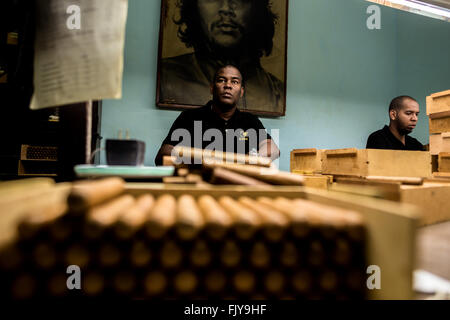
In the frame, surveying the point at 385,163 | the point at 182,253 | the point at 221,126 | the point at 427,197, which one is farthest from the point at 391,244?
the point at 221,126

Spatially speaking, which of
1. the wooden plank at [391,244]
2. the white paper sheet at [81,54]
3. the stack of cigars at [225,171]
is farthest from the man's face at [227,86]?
the wooden plank at [391,244]

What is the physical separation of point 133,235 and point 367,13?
13.9 feet

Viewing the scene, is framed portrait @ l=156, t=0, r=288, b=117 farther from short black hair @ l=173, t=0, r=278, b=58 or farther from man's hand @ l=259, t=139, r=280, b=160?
man's hand @ l=259, t=139, r=280, b=160

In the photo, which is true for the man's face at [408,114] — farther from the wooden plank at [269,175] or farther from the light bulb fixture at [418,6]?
the wooden plank at [269,175]

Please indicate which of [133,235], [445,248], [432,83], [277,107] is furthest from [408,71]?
[133,235]

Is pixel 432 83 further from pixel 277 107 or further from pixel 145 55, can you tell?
pixel 145 55

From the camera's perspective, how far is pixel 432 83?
3186mm

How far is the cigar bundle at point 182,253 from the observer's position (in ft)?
1.24

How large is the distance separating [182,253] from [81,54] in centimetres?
64

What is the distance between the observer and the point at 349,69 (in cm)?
336

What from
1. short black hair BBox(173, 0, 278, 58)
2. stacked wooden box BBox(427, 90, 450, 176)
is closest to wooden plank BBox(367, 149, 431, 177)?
stacked wooden box BBox(427, 90, 450, 176)

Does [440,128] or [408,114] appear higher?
[408,114]

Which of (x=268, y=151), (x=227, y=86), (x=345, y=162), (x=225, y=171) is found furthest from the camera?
(x=227, y=86)

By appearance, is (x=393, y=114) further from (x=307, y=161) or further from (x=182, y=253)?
(x=182, y=253)
